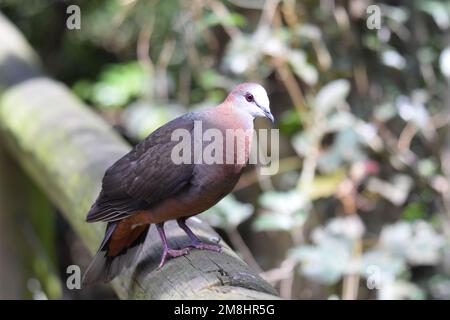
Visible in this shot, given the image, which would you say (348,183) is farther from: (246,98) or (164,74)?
(246,98)

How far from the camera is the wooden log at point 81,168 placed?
5.14 ft

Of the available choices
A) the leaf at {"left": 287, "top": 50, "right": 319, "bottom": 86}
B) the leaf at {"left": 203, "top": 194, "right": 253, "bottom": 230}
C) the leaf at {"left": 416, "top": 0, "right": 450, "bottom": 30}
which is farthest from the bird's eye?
the leaf at {"left": 416, "top": 0, "right": 450, "bottom": 30}

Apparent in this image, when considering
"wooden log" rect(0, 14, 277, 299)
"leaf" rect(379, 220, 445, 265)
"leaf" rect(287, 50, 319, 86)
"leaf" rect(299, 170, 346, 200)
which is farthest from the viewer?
"leaf" rect(287, 50, 319, 86)

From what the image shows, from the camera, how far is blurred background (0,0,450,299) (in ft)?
9.96

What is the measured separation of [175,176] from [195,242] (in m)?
0.17

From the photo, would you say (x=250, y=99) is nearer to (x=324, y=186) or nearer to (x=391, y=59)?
(x=324, y=186)

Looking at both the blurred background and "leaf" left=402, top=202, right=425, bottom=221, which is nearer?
the blurred background

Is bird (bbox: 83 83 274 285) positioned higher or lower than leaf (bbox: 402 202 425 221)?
higher

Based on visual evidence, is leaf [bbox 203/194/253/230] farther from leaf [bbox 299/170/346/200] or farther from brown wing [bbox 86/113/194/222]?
brown wing [bbox 86/113/194/222]

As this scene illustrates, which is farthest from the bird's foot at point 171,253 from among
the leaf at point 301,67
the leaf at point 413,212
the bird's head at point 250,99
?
the leaf at point 413,212

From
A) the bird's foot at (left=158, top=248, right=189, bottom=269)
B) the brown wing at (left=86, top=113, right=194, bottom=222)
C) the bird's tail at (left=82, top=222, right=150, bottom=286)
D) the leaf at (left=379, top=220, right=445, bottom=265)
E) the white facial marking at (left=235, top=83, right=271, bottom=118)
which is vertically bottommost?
the leaf at (left=379, top=220, right=445, bottom=265)

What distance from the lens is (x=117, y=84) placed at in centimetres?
389

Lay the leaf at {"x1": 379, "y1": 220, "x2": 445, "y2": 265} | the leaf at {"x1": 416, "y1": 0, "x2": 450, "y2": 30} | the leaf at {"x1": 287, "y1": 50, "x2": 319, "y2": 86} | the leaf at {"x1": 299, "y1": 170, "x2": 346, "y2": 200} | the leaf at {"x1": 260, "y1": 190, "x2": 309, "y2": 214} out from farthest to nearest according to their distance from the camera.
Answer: the leaf at {"x1": 416, "y1": 0, "x2": 450, "y2": 30} → the leaf at {"x1": 287, "y1": 50, "x2": 319, "y2": 86} → the leaf at {"x1": 299, "y1": 170, "x2": 346, "y2": 200} → the leaf at {"x1": 260, "y1": 190, "x2": 309, "y2": 214} → the leaf at {"x1": 379, "y1": 220, "x2": 445, "y2": 265}

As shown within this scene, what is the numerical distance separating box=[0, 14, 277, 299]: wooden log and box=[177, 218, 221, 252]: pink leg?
0.08 ft
